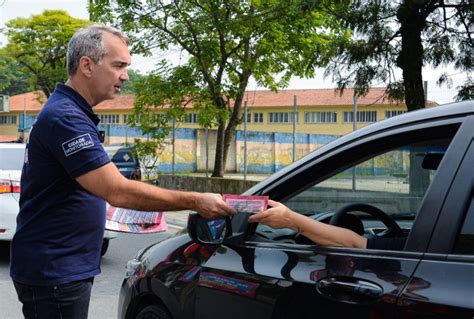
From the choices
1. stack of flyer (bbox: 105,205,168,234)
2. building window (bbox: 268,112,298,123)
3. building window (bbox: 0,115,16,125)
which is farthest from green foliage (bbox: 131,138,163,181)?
building window (bbox: 0,115,16,125)

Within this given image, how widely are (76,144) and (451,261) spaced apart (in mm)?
1308

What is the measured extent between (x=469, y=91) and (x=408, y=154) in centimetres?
605

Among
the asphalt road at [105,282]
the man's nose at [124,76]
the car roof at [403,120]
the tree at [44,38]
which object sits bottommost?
the asphalt road at [105,282]

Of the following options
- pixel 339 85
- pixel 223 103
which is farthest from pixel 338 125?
pixel 339 85

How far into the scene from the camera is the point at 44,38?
39.9m

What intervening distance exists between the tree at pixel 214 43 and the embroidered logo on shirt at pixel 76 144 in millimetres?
12640

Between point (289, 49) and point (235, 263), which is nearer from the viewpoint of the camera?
point (235, 263)

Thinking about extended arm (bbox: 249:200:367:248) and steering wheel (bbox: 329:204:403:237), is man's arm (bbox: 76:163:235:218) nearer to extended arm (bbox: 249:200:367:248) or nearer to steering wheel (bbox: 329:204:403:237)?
extended arm (bbox: 249:200:367:248)

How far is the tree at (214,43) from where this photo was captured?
15.3 m

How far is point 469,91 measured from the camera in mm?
8008

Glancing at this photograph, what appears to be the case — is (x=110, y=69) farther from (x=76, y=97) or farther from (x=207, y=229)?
(x=207, y=229)

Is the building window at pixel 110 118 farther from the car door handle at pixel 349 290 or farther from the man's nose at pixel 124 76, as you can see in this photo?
the car door handle at pixel 349 290

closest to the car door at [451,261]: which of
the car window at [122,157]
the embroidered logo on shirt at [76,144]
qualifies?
the embroidered logo on shirt at [76,144]

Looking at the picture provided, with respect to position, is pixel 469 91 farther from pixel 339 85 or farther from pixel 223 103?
pixel 223 103
